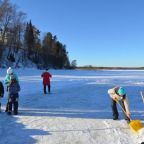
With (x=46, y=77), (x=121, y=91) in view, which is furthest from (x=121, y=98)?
(x=46, y=77)

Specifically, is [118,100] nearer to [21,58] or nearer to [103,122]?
[103,122]

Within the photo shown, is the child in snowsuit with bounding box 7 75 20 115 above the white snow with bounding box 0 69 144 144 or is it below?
above

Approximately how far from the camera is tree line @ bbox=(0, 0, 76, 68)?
193ft

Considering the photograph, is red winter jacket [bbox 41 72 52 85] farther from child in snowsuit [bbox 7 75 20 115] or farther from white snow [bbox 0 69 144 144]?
child in snowsuit [bbox 7 75 20 115]

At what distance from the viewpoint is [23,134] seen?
873 cm

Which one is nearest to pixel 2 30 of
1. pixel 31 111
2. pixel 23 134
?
pixel 31 111

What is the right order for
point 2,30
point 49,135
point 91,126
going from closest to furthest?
point 49,135, point 91,126, point 2,30

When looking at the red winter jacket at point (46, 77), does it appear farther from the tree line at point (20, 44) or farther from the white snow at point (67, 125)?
the tree line at point (20, 44)

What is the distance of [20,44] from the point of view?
71.1 metres

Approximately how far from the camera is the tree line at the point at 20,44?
58.9m

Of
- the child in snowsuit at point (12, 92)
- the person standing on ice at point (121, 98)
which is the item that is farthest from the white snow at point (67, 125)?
the child in snowsuit at point (12, 92)

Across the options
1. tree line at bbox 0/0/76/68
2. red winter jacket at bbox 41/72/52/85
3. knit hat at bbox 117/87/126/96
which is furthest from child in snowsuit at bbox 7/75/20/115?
tree line at bbox 0/0/76/68

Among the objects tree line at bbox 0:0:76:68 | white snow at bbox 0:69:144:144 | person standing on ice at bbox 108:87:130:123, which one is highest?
tree line at bbox 0:0:76:68

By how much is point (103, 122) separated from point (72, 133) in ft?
5.50
